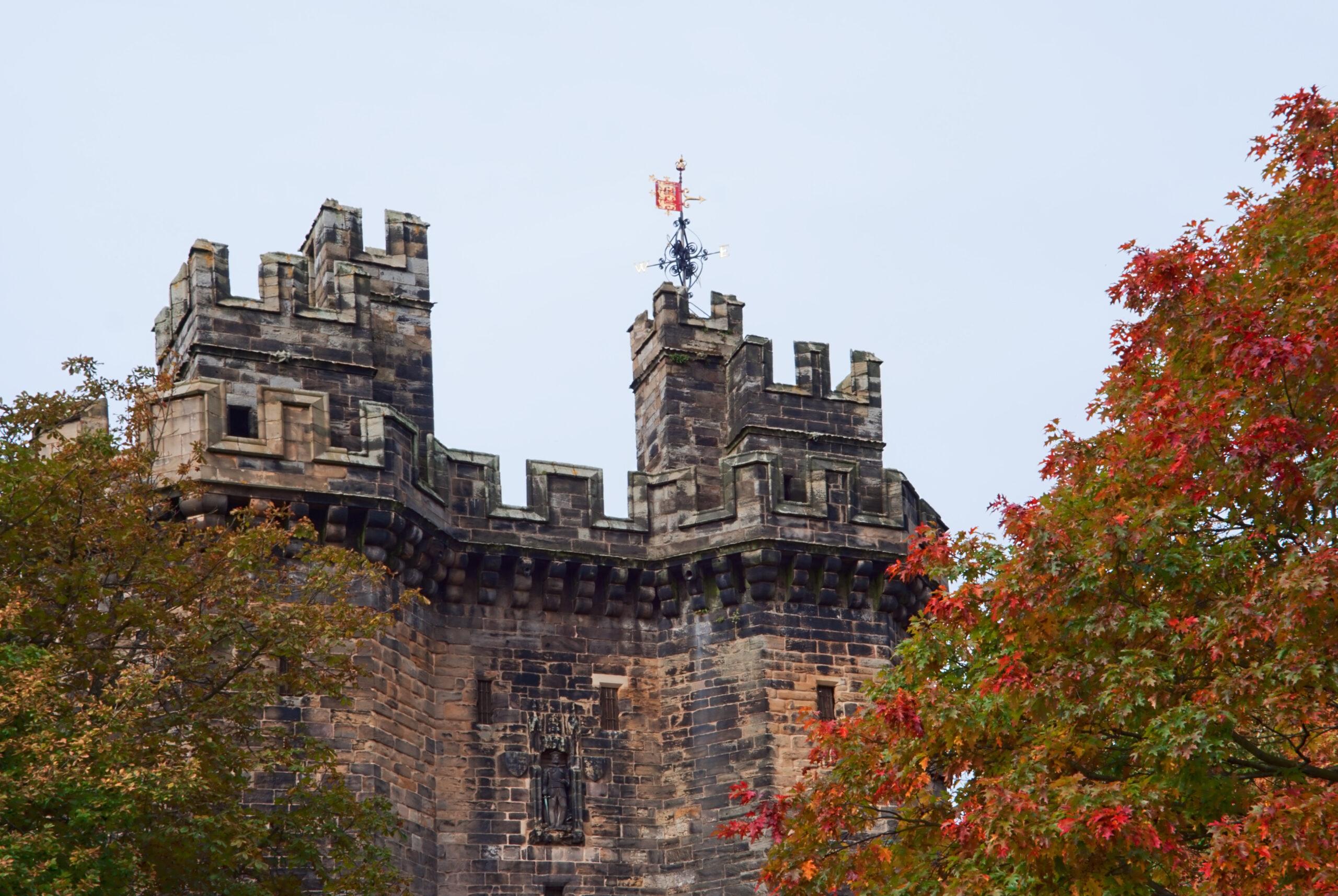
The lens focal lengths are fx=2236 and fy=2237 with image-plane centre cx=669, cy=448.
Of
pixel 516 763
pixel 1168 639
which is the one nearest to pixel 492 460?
pixel 516 763

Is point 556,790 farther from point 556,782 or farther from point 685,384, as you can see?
point 685,384

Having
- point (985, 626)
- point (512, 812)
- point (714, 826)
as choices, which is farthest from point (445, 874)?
point (985, 626)

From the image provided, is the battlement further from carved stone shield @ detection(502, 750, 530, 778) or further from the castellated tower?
carved stone shield @ detection(502, 750, 530, 778)

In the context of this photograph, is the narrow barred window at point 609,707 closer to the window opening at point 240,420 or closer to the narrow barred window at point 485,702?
the narrow barred window at point 485,702

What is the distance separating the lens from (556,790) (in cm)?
2944

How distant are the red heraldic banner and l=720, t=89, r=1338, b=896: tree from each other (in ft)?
52.9

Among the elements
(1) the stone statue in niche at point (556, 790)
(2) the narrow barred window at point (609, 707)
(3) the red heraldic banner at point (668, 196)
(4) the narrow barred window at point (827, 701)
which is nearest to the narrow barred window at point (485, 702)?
(1) the stone statue in niche at point (556, 790)

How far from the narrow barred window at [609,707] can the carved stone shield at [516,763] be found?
1218 millimetres

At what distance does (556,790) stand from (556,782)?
0.12 metres

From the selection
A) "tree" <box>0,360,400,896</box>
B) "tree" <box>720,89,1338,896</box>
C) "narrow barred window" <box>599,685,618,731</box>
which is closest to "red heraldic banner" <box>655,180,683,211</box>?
"narrow barred window" <box>599,685,618,731</box>

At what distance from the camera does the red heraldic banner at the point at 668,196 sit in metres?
36.9

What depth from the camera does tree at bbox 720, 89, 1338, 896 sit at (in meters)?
17.7

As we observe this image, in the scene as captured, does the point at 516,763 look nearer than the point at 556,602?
Yes

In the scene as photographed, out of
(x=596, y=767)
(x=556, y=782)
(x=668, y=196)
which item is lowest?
(x=556, y=782)
